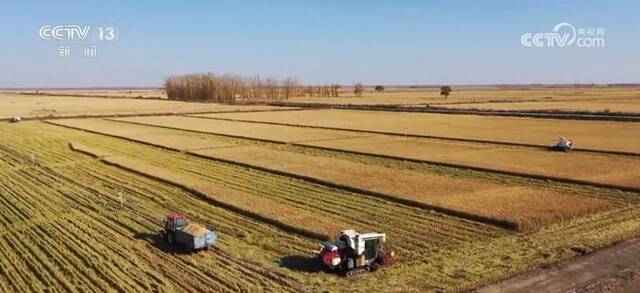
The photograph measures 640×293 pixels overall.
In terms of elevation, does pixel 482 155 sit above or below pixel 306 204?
above

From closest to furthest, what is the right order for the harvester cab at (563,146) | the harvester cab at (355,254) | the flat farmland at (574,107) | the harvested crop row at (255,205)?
the harvester cab at (355,254) → the harvested crop row at (255,205) → the harvester cab at (563,146) → the flat farmland at (574,107)

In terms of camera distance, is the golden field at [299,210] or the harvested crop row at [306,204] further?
the harvested crop row at [306,204]

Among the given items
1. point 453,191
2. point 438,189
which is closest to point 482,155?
point 438,189

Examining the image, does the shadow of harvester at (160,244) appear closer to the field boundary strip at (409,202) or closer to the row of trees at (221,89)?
the field boundary strip at (409,202)

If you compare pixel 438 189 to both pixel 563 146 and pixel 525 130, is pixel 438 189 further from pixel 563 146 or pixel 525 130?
pixel 525 130

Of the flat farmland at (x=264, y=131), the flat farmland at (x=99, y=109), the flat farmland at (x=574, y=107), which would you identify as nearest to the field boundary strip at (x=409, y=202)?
the flat farmland at (x=264, y=131)

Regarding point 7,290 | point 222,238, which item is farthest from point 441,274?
point 7,290
